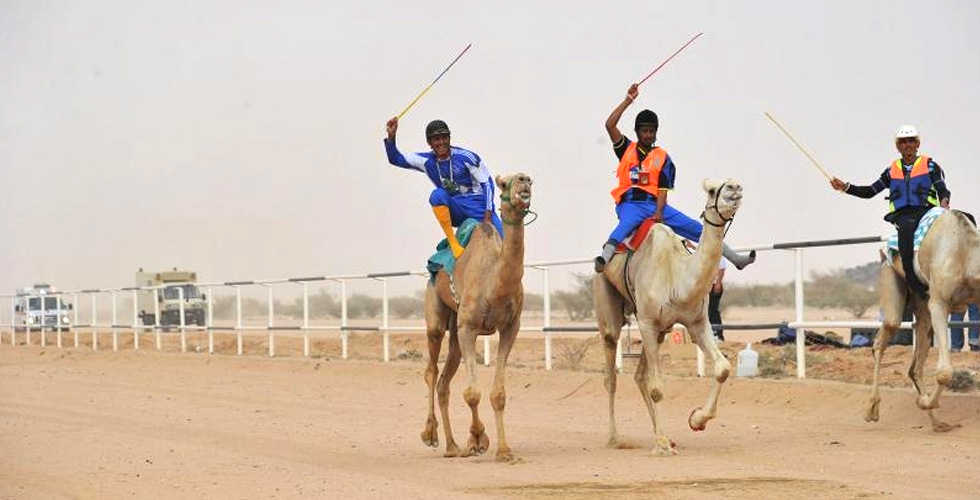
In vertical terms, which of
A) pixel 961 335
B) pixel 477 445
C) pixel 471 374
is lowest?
pixel 477 445

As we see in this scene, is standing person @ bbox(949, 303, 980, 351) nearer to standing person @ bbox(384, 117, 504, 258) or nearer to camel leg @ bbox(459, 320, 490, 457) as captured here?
standing person @ bbox(384, 117, 504, 258)

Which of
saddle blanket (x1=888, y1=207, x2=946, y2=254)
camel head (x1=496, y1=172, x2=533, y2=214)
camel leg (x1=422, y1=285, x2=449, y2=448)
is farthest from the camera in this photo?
camel leg (x1=422, y1=285, x2=449, y2=448)

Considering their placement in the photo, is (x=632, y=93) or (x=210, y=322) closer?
(x=632, y=93)

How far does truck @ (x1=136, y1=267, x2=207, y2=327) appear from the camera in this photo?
155 ft

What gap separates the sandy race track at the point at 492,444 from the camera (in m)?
9.65

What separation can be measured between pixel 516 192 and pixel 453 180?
1.61 metres

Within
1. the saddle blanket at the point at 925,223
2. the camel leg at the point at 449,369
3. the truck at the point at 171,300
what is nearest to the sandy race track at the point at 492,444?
the camel leg at the point at 449,369

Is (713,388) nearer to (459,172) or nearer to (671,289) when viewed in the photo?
(671,289)

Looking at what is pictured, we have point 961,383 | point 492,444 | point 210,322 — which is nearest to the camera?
point 492,444

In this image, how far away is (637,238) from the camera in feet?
41.1

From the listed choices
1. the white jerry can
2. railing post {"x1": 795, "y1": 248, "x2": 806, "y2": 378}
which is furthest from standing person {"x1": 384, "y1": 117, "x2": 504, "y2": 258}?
the white jerry can

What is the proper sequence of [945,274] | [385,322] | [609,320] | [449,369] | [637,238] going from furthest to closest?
1. [385,322]
2. [609,320]
3. [449,369]
4. [637,238]
5. [945,274]

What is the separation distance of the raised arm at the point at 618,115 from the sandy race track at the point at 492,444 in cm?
281

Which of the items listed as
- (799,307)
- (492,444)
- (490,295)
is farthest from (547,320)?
(490,295)
